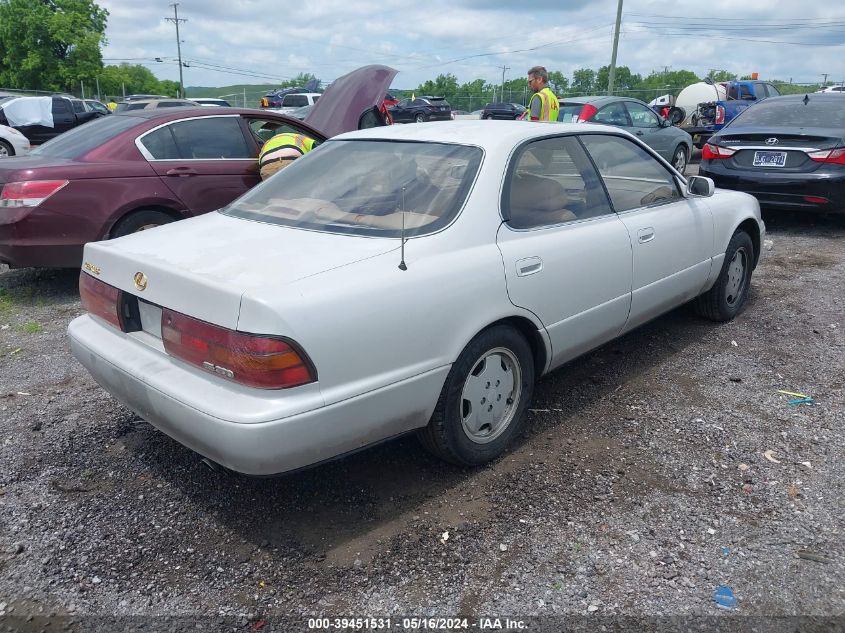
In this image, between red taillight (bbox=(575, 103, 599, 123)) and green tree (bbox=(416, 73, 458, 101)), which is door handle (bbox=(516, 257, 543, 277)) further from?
green tree (bbox=(416, 73, 458, 101))

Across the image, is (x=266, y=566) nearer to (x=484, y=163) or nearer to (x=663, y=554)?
(x=663, y=554)

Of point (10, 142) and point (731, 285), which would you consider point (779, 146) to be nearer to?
point (731, 285)

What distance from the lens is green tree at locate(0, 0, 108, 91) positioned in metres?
51.3

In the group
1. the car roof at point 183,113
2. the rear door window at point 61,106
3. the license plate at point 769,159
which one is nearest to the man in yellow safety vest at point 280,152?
the car roof at point 183,113

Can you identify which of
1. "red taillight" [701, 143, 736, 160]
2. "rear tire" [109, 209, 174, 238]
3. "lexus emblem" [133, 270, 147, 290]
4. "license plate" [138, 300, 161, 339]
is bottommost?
"rear tire" [109, 209, 174, 238]

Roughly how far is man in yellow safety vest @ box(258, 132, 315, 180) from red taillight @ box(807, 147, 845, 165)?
5.32 m

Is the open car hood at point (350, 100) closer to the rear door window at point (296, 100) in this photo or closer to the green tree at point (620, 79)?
the rear door window at point (296, 100)

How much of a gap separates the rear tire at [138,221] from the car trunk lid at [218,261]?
8.86ft

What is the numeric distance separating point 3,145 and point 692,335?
14.5 m

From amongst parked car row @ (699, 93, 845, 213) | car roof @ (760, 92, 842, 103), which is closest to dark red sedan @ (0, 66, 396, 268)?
parked car row @ (699, 93, 845, 213)

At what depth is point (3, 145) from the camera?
46.9ft

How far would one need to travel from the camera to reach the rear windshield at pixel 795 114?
787 cm

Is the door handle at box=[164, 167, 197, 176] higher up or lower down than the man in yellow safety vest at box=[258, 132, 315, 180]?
lower down

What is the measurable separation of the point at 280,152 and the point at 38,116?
649 inches
